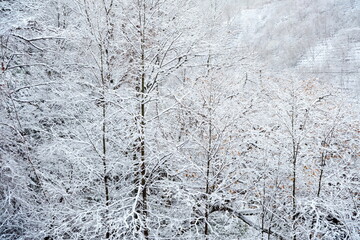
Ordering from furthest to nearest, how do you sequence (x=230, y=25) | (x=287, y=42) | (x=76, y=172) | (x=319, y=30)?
(x=319, y=30)
(x=287, y=42)
(x=230, y=25)
(x=76, y=172)

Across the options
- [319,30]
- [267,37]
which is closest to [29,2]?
[267,37]

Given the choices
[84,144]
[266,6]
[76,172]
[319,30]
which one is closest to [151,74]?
[84,144]

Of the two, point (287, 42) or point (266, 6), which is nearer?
point (287, 42)

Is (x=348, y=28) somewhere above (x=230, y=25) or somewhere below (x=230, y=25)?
above

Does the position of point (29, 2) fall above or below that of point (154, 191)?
above

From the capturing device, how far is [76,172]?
213 inches

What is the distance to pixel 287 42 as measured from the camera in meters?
32.6

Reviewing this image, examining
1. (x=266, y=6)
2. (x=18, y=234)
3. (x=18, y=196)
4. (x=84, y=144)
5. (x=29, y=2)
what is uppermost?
(x=266, y=6)

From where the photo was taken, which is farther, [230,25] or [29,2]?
[230,25]

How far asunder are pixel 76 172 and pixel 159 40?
3644 mm

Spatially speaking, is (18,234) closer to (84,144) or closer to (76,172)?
(76,172)

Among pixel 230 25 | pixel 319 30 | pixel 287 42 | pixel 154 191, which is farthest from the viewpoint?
pixel 319 30

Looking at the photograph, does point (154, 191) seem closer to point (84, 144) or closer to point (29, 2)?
point (84, 144)

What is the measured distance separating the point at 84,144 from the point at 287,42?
3481 centimetres
